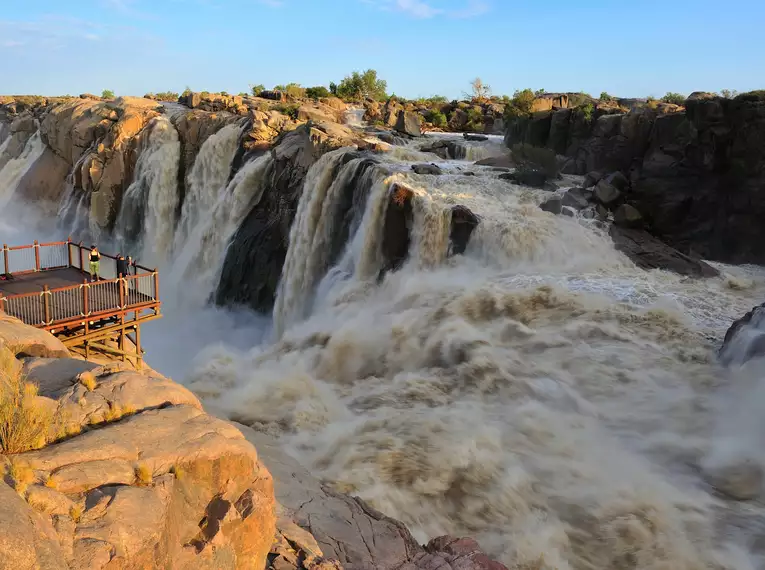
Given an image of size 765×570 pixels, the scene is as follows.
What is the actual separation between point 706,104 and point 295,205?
13925 mm

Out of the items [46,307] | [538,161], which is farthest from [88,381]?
[538,161]

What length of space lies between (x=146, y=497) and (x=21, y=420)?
108 cm

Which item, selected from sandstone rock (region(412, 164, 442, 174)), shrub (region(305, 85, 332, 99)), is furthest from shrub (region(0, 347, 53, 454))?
shrub (region(305, 85, 332, 99))

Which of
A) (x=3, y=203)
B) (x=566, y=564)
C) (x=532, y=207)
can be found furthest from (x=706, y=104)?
(x=3, y=203)

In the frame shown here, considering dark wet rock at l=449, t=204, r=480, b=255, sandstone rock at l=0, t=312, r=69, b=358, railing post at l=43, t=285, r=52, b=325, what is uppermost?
dark wet rock at l=449, t=204, r=480, b=255

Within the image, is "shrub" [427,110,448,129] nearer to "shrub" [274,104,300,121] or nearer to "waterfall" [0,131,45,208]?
"shrub" [274,104,300,121]

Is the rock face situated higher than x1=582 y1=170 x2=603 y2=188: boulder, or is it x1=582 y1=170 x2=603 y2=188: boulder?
x1=582 y1=170 x2=603 y2=188: boulder

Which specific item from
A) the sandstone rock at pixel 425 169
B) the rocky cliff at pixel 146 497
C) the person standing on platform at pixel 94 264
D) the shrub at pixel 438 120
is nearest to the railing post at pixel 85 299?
the person standing on platform at pixel 94 264

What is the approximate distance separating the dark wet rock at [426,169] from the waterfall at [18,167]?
28.1m

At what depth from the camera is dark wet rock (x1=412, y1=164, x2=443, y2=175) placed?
20.3m

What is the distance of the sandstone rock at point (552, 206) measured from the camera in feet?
61.4

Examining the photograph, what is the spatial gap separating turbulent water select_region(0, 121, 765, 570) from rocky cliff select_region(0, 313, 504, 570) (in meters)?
1.72

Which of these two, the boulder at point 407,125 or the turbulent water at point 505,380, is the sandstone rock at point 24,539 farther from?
the boulder at point 407,125

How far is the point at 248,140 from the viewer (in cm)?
2608
